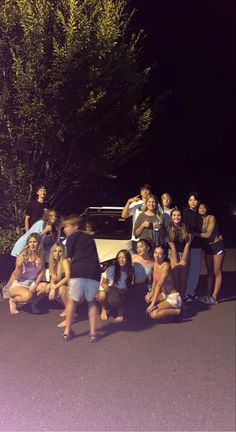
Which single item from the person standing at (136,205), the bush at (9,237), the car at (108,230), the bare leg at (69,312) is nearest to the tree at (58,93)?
the bush at (9,237)

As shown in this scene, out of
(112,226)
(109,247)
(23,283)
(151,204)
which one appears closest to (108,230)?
(112,226)

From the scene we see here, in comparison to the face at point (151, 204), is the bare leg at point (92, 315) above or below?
below

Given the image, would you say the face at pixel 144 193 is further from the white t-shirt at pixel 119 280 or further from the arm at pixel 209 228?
the white t-shirt at pixel 119 280

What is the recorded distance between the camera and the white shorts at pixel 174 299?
1.62 m

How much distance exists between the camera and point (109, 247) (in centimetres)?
172

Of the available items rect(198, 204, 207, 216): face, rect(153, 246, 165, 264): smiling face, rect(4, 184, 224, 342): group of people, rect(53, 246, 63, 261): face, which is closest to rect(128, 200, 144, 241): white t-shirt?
rect(4, 184, 224, 342): group of people

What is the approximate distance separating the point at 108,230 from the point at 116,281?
0.53m

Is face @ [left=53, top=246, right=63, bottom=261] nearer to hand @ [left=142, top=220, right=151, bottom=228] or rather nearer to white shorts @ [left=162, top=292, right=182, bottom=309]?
hand @ [left=142, top=220, right=151, bottom=228]

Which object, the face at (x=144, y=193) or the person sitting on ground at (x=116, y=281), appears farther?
the face at (x=144, y=193)

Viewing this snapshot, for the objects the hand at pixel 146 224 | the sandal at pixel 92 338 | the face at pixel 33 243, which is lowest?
the sandal at pixel 92 338

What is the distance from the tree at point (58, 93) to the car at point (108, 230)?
0.16 m

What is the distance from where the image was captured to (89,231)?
134cm

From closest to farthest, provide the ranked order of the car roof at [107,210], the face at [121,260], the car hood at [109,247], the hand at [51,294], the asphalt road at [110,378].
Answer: the hand at [51,294] → the face at [121,260] → the car hood at [109,247] → the asphalt road at [110,378] → the car roof at [107,210]

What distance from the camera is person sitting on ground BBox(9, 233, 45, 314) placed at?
1.36 meters
